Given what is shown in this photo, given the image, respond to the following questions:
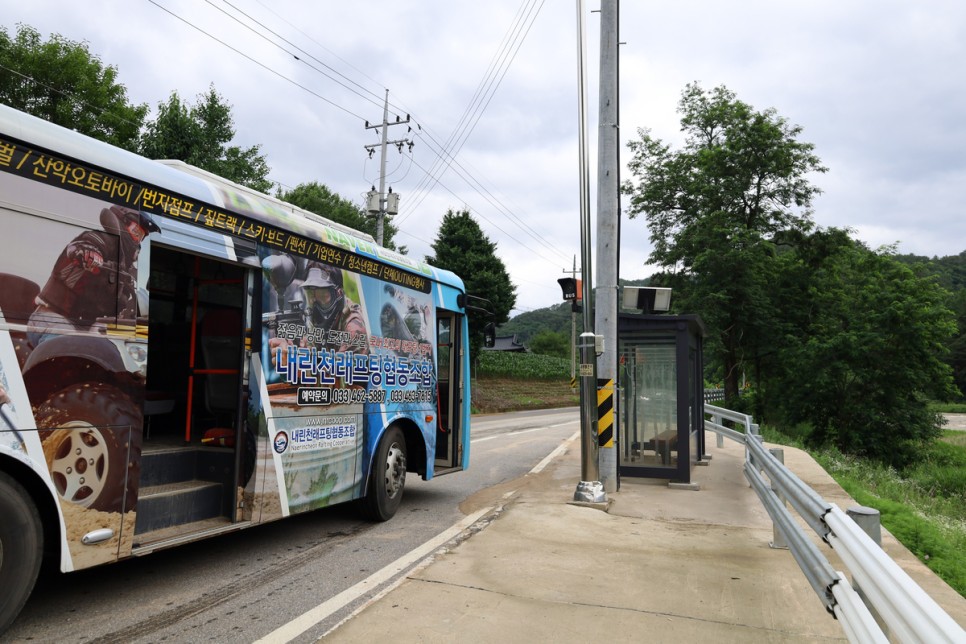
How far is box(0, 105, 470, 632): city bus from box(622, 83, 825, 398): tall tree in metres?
18.4

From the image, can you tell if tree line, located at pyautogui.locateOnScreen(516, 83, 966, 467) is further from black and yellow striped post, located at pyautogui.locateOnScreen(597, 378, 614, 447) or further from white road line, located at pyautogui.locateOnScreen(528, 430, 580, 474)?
black and yellow striped post, located at pyautogui.locateOnScreen(597, 378, 614, 447)

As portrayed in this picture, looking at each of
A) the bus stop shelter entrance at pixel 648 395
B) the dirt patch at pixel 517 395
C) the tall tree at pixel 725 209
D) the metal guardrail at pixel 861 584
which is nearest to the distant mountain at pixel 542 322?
the dirt patch at pixel 517 395

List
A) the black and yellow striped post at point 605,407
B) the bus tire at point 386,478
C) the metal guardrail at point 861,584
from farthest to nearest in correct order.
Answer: the black and yellow striped post at point 605,407 → the bus tire at point 386,478 → the metal guardrail at point 861,584

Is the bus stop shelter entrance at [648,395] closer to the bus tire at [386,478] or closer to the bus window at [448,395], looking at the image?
the bus window at [448,395]

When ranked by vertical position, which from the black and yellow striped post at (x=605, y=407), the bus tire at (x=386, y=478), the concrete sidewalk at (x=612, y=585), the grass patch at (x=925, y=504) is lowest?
the grass patch at (x=925, y=504)

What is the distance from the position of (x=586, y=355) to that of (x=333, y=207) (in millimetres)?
42806

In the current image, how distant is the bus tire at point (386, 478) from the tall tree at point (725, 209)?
1893cm

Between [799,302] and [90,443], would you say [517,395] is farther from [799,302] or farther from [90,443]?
[90,443]

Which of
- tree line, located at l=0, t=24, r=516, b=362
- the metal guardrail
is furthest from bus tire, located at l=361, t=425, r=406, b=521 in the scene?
tree line, located at l=0, t=24, r=516, b=362

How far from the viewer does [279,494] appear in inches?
217

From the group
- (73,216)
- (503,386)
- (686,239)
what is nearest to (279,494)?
(73,216)

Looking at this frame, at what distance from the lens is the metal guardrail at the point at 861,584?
1.94 m

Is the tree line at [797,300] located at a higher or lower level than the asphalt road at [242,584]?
higher

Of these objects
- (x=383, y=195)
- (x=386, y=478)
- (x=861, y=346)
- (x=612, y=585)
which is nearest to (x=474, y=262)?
(x=383, y=195)
